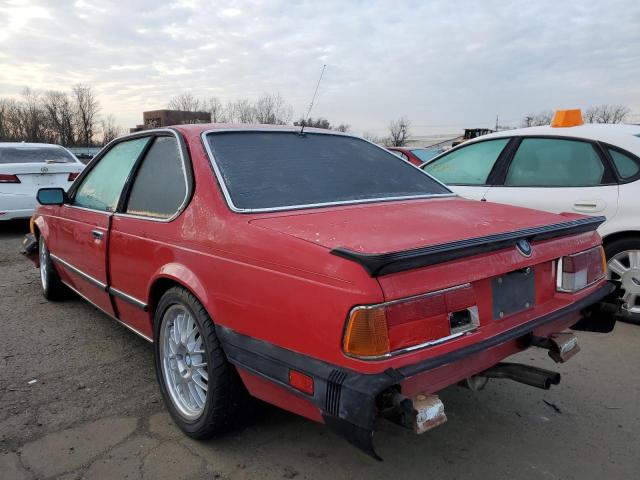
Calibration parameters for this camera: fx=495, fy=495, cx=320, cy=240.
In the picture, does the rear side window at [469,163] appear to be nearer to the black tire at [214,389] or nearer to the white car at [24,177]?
the black tire at [214,389]

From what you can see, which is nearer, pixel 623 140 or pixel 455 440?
pixel 455 440

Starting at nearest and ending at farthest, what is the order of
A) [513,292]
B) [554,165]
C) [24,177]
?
[513,292] → [554,165] → [24,177]

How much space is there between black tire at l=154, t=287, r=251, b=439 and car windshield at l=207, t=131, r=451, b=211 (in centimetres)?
55

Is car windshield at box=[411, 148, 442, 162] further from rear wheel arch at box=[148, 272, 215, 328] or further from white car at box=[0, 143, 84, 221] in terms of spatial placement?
rear wheel arch at box=[148, 272, 215, 328]

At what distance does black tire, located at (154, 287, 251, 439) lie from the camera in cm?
222

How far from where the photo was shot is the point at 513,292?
208 cm

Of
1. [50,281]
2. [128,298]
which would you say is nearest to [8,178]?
[50,281]

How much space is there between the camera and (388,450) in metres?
2.39

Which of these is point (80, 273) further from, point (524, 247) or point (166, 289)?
point (524, 247)

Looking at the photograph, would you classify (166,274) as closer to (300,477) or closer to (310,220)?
(310,220)

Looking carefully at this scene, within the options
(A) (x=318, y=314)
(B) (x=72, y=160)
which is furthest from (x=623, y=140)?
(B) (x=72, y=160)

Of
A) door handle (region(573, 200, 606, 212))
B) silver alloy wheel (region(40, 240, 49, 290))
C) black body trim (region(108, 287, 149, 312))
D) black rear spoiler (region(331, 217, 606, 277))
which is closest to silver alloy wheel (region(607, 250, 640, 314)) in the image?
door handle (region(573, 200, 606, 212))

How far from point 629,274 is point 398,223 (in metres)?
2.72

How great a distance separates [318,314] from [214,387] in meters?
0.78
